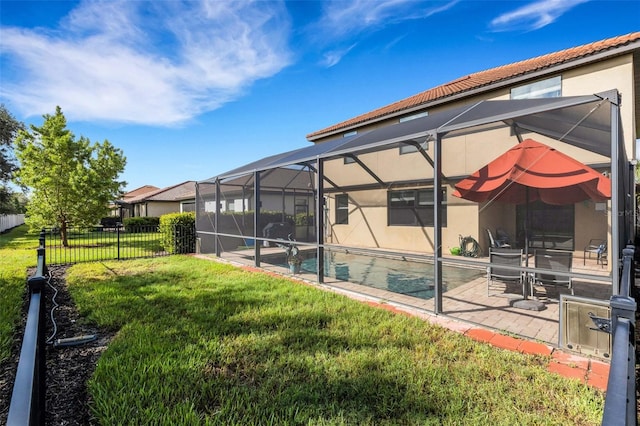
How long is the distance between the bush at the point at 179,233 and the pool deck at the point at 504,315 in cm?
598

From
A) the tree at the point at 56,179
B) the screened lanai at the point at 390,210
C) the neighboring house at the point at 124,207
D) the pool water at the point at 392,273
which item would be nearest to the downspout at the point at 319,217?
the screened lanai at the point at 390,210

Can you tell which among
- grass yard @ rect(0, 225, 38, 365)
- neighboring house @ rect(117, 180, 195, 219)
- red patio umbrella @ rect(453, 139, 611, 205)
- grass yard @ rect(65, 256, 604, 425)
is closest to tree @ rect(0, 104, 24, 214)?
neighboring house @ rect(117, 180, 195, 219)

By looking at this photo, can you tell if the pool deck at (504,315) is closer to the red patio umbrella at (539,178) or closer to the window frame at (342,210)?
the red patio umbrella at (539,178)

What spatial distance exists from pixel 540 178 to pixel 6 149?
3143 centimetres

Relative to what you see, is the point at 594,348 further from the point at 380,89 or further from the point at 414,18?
the point at 380,89

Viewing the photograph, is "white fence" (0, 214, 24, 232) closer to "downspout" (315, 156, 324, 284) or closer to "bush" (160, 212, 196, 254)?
"bush" (160, 212, 196, 254)

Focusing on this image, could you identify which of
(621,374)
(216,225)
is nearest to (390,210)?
(216,225)

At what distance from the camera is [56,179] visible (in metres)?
13.0

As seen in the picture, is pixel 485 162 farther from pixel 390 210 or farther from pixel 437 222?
pixel 437 222

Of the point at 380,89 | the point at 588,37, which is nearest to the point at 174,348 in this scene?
the point at 380,89

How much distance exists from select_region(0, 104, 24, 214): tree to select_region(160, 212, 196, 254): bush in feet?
61.0

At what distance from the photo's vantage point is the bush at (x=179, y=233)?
11.1 meters

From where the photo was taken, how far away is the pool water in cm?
652

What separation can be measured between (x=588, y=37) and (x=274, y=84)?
11.6 m
